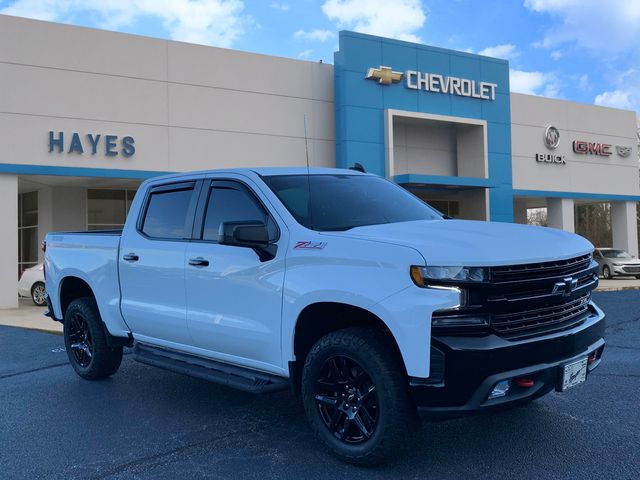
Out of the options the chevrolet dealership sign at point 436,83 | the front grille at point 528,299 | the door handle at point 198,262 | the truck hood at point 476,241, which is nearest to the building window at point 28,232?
the chevrolet dealership sign at point 436,83

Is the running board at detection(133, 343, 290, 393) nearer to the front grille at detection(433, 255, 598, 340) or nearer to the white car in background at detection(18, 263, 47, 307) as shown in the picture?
the front grille at detection(433, 255, 598, 340)

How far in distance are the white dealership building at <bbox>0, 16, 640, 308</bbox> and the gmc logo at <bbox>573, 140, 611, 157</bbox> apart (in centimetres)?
7

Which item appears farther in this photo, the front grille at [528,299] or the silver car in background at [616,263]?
the silver car in background at [616,263]

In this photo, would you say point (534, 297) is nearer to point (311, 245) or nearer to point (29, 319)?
point (311, 245)

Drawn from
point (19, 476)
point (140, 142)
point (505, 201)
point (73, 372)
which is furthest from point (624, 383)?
point (505, 201)

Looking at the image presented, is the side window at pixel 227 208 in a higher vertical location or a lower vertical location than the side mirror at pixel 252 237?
higher

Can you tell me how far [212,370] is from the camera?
506 cm

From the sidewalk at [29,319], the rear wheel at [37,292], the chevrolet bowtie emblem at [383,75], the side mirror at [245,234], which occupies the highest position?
the chevrolet bowtie emblem at [383,75]

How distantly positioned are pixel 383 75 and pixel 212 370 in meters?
18.6

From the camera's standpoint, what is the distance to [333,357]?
4180 mm

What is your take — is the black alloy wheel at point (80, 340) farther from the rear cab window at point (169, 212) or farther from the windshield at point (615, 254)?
the windshield at point (615, 254)

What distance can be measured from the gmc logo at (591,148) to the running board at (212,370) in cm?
2682

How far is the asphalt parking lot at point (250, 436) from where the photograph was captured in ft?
13.5

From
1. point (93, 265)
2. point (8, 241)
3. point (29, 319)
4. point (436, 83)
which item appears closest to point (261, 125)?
point (436, 83)
